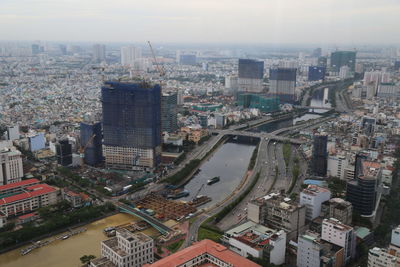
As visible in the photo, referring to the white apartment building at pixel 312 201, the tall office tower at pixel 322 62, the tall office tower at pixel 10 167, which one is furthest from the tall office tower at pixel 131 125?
the tall office tower at pixel 322 62

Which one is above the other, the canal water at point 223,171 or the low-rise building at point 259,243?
the low-rise building at point 259,243

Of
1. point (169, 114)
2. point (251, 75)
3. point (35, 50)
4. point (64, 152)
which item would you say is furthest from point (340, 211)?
point (35, 50)

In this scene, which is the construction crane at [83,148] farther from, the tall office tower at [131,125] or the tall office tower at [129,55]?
the tall office tower at [129,55]

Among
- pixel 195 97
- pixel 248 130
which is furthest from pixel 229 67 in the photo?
pixel 248 130

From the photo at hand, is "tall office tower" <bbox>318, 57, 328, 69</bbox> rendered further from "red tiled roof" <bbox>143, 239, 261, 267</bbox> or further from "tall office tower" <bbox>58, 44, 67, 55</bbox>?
"tall office tower" <bbox>58, 44, 67, 55</bbox>

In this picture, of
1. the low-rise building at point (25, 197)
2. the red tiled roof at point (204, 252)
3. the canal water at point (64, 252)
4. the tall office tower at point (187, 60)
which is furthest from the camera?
the tall office tower at point (187, 60)

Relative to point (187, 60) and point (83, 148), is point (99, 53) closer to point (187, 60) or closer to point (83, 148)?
point (187, 60)

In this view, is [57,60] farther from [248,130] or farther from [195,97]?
[248,130]
